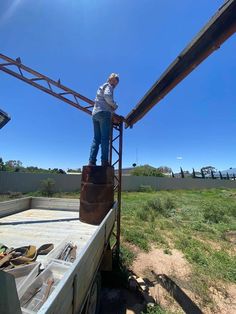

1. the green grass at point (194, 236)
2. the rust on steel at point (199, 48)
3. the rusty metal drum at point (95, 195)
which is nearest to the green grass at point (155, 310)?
the green grass at point (194, 236)

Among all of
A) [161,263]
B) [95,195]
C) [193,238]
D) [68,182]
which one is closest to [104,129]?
[95,195]

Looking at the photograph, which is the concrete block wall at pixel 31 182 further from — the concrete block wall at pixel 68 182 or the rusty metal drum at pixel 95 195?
the rusty metal drum at pixel 95 195

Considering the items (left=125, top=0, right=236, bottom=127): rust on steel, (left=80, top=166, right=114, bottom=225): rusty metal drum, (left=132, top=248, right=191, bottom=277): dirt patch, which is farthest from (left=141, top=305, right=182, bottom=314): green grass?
(left=125, top=0, right=236, bottom=127): rust on steel

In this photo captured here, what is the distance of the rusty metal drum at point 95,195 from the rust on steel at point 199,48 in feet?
5.31

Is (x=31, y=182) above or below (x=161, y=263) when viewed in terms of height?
above

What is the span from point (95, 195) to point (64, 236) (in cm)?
104

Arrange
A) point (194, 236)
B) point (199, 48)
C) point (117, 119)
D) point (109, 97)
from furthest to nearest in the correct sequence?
point (194, 236), point (117, 119), point (109, 97), point (199, 48)

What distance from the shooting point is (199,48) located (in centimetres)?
261

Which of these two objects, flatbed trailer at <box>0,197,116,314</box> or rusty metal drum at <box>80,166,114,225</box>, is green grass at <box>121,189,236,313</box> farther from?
flatbed trailer at <box>0,197,116,314</box>

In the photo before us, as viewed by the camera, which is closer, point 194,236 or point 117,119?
point 117,119

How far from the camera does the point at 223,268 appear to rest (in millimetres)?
5770

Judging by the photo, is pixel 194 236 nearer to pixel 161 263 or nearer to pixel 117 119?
pixel 161 263

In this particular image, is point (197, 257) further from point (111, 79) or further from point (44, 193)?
point (44, 193)

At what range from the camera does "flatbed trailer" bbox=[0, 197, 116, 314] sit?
159cm
